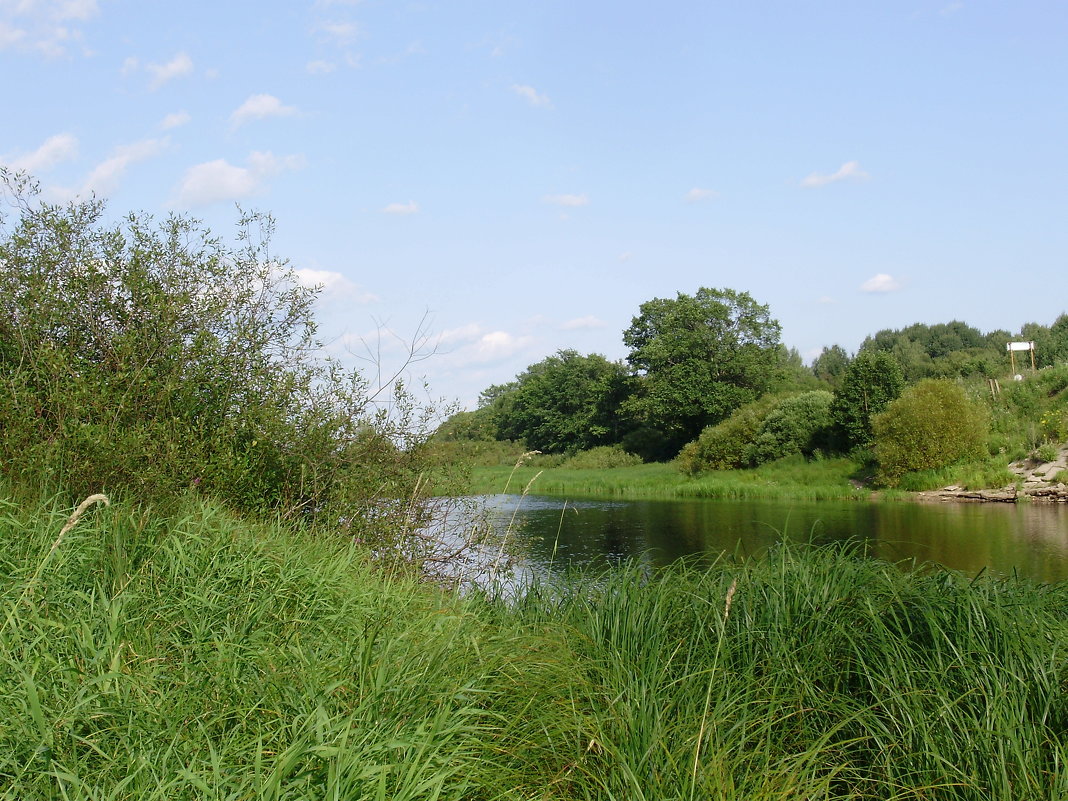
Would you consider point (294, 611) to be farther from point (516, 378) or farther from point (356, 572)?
point (516, 378)

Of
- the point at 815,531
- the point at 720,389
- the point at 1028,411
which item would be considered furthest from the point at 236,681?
the point at 720,389

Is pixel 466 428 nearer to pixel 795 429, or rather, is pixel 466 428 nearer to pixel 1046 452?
pixel 1046 452

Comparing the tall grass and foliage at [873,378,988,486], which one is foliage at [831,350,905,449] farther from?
the tall grass

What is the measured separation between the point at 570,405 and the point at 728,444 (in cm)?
2361

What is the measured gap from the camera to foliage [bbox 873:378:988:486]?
26.0 metres

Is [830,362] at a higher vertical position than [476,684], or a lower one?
higher

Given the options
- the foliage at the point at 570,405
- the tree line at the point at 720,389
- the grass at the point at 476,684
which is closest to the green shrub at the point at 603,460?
the tree line at the point at 720,389

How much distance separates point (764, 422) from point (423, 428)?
2834cm

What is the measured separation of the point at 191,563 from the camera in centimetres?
406

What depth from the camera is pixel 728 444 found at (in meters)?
35.7

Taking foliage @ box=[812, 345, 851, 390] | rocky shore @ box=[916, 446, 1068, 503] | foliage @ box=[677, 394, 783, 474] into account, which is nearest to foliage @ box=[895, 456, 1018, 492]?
rocky shore @ box=[916, 446, 1068, 503]

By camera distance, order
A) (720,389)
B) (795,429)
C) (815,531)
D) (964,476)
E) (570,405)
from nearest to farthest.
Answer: (815,531)
(964,476)
(795,429)
(720,389)
(570,405)

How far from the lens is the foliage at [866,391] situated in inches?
1172

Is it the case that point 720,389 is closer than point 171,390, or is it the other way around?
point 171,390
